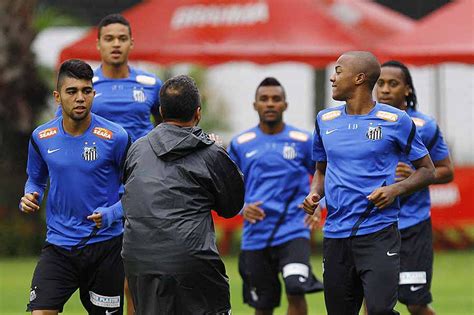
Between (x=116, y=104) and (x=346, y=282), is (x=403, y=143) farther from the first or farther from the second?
(x=116, y=104)

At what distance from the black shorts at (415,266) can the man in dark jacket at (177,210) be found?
3.17 m

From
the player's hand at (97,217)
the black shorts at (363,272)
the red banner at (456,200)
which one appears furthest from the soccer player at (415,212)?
the red banner at (456,200)

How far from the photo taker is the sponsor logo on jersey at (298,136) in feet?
40.0

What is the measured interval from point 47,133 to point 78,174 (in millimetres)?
432

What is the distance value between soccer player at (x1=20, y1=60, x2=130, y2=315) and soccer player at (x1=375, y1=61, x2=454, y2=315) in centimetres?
264

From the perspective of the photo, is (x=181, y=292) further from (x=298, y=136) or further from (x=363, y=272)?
(x=298, y=136)

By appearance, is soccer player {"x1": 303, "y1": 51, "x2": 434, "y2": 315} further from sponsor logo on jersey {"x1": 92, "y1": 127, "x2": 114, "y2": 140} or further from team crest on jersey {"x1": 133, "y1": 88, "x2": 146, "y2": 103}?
team crest on jersey {"x1": 133, "y1": 88, "x2": 146, "y2": 103}

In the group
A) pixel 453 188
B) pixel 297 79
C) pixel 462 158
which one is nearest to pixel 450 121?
pixel 462 158

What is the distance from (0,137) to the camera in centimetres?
2306

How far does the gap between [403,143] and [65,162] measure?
2592mm

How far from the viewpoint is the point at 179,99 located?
334 inches

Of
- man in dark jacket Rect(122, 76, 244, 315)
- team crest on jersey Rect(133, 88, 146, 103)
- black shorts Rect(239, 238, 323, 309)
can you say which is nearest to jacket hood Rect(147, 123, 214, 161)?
man in dark jacket Rect(122, 76, 244, 315)

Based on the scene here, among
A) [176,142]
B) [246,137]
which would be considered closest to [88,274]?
[176,142]

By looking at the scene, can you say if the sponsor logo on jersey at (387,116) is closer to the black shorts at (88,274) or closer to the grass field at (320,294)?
the black shorts at (88,274)
